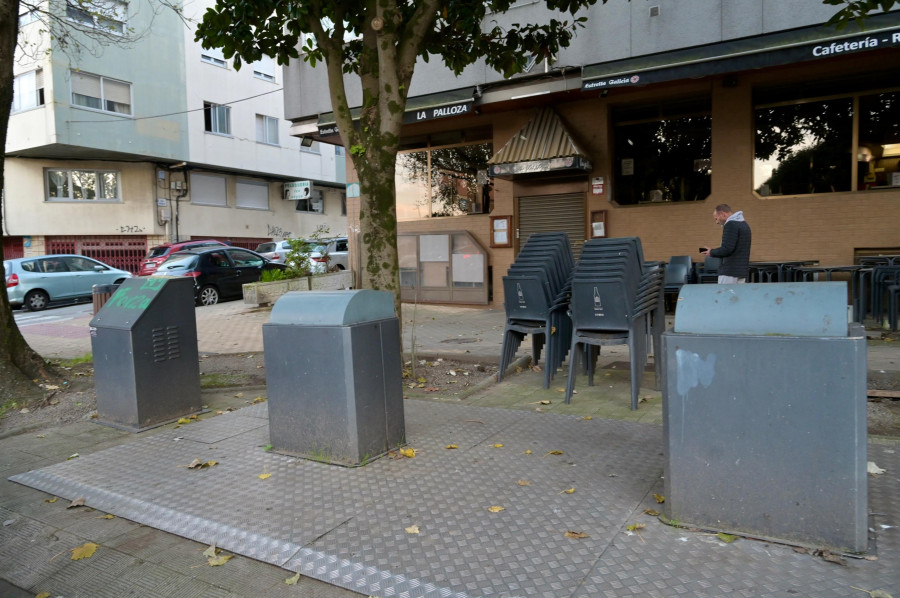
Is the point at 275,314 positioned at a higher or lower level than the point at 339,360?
higher

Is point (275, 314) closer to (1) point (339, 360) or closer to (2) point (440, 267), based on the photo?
(1) point (339, 360)

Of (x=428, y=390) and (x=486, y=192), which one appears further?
(x=486, y=192)

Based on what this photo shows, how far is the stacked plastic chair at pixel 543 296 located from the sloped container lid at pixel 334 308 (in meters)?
1.97

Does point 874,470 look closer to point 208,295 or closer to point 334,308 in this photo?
point 334,308

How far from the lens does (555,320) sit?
243 inches

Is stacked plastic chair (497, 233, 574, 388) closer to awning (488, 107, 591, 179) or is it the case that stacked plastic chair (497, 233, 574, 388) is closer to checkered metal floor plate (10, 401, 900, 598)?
checkered metal floor plate (10, 401, 900, 598)

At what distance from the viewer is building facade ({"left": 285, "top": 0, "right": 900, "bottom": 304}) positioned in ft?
33.1

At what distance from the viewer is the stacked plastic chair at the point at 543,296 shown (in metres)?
6.06

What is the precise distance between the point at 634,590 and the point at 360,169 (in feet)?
16.3

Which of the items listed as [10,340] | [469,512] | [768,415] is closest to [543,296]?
[469,512]

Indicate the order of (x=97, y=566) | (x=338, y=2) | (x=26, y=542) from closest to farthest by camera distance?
(x=97, y=566)
(x=26, y=542)
(x=338, y=2)

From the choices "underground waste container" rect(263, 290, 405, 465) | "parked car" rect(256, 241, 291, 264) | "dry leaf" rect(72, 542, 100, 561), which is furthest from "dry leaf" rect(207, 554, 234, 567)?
"parked car" rect(256, 241, 291, 264)

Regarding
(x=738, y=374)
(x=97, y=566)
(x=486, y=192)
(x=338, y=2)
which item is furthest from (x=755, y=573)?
(x=486, y=192)

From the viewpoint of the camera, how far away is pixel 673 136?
484 inches
